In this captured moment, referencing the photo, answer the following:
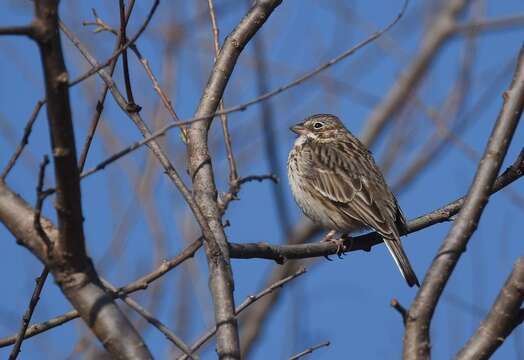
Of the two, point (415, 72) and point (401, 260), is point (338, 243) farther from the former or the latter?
point (415, 72)

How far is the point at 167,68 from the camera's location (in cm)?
1049

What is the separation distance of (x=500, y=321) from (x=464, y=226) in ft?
1.20

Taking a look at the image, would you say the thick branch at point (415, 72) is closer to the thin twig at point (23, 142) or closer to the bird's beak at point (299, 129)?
the bird's beak at point (299, 129)

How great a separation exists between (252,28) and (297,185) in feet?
10.1

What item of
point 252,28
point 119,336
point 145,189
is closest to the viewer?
point 119,336

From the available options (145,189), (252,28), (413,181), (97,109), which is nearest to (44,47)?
(97,109)

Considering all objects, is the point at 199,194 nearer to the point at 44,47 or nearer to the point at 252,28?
the point at 252,28

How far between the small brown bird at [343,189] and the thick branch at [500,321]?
3.25m

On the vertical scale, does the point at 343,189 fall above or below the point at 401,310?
above

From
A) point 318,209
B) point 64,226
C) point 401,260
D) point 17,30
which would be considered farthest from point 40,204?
point 318,209

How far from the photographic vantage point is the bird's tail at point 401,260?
249 inches

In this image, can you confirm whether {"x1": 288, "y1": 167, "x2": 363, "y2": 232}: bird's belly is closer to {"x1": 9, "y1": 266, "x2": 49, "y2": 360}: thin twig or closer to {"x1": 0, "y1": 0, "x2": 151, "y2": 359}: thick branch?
{"x1": 9, "y1": 266, "x2": 49, "y2": 360}: thin twig

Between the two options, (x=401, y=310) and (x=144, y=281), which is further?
(x=144, y=281)

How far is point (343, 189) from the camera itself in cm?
755
